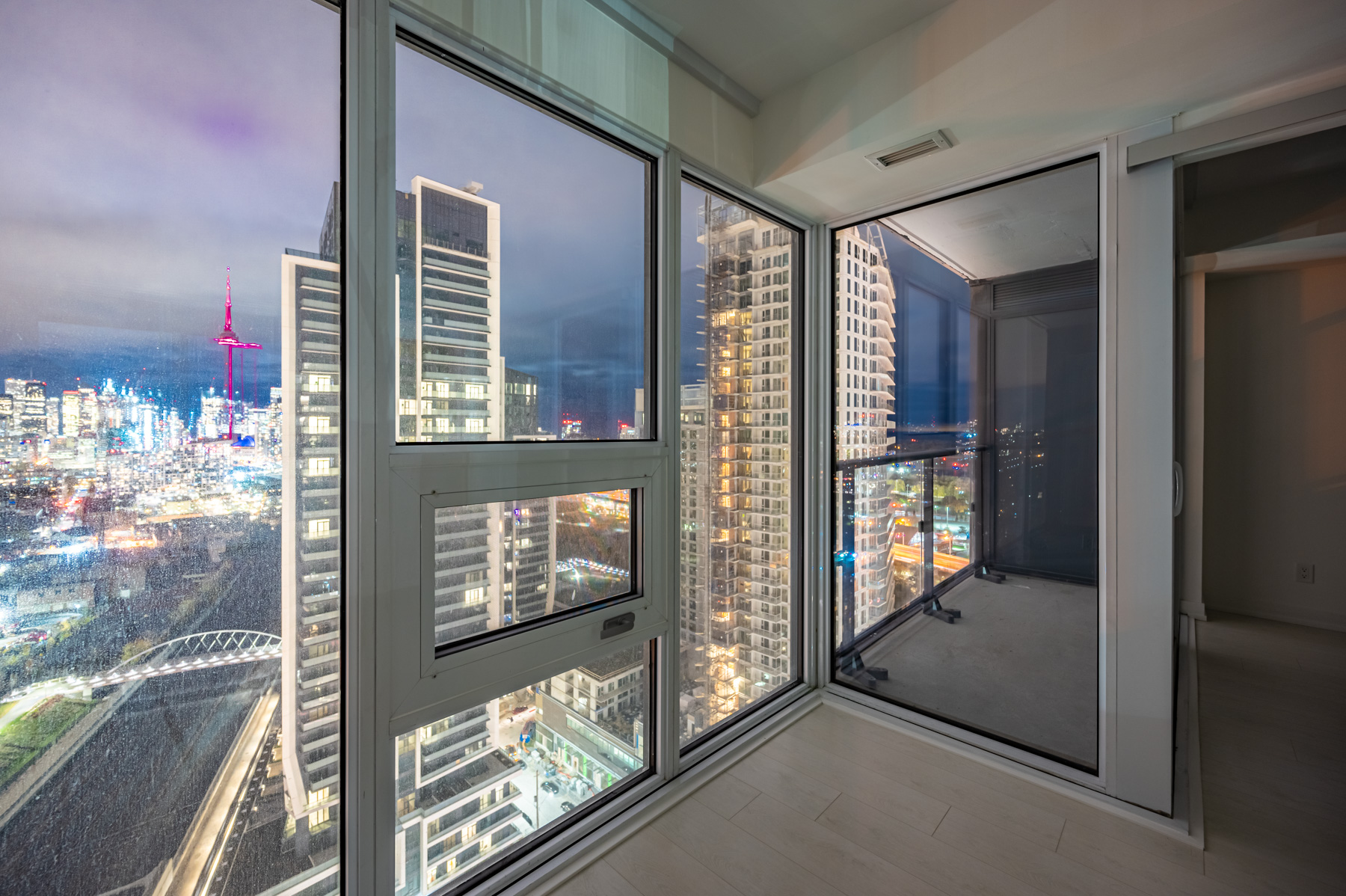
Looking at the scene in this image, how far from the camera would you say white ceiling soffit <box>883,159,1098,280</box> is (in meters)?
2.02

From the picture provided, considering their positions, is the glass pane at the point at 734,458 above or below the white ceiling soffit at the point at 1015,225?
below

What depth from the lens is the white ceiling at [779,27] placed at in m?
1.77

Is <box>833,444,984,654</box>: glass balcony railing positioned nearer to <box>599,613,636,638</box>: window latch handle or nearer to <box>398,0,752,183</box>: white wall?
<box>599,613,636,638</box>: window latch handle

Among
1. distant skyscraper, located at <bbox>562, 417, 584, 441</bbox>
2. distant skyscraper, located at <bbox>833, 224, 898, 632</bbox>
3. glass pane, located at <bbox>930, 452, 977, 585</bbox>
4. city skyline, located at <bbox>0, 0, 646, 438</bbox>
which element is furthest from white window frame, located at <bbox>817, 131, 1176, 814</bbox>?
city skyline, located at <bbox>0, 0, 646, 438</bbox>

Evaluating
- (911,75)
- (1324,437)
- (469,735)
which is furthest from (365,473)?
(1324,437)

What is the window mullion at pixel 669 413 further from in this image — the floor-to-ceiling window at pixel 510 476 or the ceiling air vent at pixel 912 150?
the ceiling air vent at pixel 912 150

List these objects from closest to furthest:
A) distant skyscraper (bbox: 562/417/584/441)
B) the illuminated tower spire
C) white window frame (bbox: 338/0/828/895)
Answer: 1. the illuminated tower spire
2. white window frame (bbox: 338/0/828/895)
3. distant skyscraper (bbox: 562/417/584/441)

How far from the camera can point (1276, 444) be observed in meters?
2.49

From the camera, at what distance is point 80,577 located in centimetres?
99

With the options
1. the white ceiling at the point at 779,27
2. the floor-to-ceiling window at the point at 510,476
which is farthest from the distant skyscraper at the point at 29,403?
the white ceiling at the point at 779,27

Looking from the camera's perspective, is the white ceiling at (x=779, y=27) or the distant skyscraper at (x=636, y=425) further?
the distant skyscraper at (x=636, y=425)

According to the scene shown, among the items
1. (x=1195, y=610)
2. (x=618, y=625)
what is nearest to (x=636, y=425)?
(x=618, y=625)

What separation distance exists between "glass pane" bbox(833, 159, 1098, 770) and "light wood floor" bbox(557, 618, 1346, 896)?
378 mm

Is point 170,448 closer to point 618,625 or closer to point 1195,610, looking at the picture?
point 618,625
